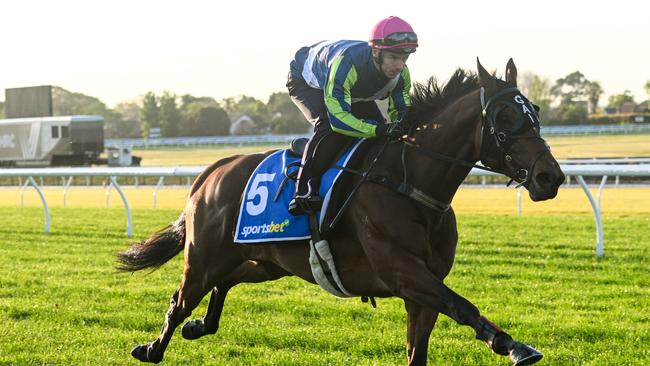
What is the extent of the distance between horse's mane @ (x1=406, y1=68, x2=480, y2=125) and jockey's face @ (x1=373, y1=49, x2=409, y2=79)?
0.21 meters

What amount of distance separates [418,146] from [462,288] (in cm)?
333

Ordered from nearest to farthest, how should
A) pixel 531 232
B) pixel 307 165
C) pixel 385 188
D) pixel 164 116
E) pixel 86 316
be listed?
pixel 385 188 < pixel 307 165 < pixel 86 316 < pixel 531 232 < pixel 164 116

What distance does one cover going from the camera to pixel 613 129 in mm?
56781

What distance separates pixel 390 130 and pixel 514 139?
0.62m

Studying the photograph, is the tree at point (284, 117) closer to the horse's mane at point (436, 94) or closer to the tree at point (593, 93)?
the tree at point (593, 93)

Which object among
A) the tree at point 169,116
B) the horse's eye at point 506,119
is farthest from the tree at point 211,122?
the horse's eye at point 506,119

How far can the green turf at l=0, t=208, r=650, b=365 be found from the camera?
508 cm

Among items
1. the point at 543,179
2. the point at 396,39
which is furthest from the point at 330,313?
the point at 543,179

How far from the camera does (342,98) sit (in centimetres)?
428

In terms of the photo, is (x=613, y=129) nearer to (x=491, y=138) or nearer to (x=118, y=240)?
(x=118, y=240)

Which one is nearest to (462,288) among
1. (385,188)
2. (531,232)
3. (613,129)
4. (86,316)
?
(86,316)

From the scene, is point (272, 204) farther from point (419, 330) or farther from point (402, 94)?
point (419, 330)

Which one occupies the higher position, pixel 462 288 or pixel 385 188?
pixel 385 188

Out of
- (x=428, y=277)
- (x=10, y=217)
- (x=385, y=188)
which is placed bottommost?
(x=10, y=217)
